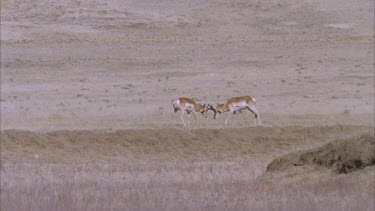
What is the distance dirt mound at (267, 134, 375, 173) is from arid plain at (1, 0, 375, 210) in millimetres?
42

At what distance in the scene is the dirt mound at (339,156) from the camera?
14.3 metres

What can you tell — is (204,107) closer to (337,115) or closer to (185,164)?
(337,115)

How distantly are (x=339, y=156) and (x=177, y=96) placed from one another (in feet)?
79.3

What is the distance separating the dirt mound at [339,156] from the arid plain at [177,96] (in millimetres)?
42

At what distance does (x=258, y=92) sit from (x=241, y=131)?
15.1 m

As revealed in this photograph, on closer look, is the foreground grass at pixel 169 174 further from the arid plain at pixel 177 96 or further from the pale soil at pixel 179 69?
the pale soil at pixel 179 69

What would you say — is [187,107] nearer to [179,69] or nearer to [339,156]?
[179,69]

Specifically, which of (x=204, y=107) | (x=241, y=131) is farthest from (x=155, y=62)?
(x=241, y=131)

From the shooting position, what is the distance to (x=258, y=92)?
129ft

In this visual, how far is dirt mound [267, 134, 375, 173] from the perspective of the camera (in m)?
14.3

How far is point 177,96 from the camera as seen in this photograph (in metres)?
38.8

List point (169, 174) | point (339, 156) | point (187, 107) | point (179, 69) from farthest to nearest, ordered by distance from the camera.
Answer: point (179, 69), point (187, 107), point (169, 174), point (339, 156)

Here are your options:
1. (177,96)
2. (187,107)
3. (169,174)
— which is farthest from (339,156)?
(177,96)

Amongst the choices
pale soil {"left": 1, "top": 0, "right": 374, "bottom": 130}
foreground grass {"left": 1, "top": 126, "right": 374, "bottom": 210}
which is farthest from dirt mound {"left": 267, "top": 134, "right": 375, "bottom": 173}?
pale soil {"left": 1, "top": 0, "right": 374, "bottom": 130}
